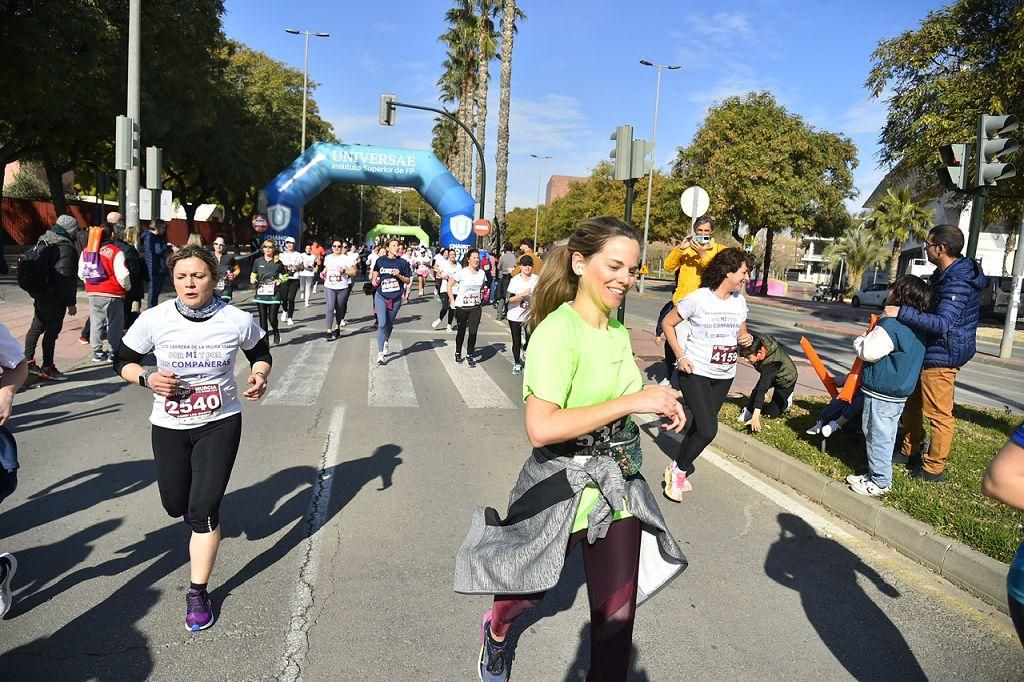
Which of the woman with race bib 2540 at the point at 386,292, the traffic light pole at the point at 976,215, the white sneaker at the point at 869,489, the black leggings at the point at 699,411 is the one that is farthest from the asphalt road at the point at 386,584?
the woman with race bib 2540 at the point at 386,292

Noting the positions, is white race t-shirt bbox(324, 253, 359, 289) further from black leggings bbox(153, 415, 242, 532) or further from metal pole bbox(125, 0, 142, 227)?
black leggings bbox(153, 415, 242, 532)

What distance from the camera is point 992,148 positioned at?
6.84 m

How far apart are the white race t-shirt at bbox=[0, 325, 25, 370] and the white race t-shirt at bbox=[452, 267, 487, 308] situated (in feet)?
25.5

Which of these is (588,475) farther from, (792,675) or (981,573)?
(981,573)

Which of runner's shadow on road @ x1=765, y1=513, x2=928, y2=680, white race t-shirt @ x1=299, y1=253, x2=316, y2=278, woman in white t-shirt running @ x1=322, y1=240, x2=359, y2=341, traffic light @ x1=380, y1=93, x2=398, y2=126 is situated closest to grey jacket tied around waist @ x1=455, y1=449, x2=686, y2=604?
runner's shadow on road @ x1=765, y1=513, x2=928, y2=680

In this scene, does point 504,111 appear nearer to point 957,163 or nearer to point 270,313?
point 270,313

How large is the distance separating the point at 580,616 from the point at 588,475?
1387 millimetres

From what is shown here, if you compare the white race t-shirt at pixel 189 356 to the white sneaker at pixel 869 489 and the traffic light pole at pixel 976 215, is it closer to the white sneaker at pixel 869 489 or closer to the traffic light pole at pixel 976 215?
the white sneaker at pixel 869 489

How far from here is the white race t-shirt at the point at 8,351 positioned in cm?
277

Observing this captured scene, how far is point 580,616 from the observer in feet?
A: 11.0

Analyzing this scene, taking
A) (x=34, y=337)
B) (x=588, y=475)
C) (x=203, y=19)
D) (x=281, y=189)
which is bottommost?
(x=34, y=337)

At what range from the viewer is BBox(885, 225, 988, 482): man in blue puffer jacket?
5035 mm

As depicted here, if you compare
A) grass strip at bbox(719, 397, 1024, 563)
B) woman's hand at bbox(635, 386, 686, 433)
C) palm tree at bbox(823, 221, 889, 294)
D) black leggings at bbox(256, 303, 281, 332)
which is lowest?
grass strip at bbox(719, 397, 1024, 563)

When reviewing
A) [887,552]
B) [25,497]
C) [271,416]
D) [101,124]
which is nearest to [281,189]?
[101,124]
